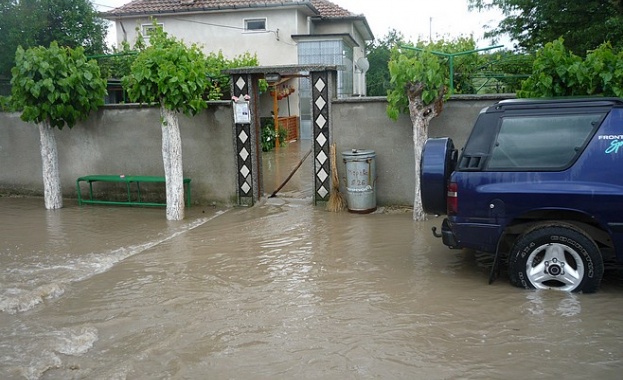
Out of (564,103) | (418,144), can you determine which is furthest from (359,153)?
(564,103)

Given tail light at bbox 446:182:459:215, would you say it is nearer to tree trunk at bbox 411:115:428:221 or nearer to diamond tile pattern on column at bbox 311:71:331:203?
tree trunk at bbox 411:115:428:221

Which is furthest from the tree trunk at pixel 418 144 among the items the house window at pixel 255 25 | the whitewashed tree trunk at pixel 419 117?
the house window at pixel 255 25

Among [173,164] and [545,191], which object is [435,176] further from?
[173,164]

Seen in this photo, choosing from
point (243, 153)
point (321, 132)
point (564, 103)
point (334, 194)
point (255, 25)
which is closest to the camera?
point (564, 103)

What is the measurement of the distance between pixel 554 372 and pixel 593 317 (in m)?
1.26

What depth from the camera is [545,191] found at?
6094mm

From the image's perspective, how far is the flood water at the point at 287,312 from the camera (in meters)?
4.87

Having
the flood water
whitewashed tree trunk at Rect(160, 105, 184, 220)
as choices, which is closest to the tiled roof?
whitewashed tree trunk at Rect(160, 105, 184, 220)

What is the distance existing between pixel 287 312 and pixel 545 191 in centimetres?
281

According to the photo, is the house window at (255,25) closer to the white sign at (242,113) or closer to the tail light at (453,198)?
the white sign at (242,113)

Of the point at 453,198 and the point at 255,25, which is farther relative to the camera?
the point at 255,25

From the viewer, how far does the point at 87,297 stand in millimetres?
6797

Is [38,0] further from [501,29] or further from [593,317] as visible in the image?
[593,317]

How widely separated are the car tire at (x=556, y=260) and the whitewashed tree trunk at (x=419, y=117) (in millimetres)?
3608
